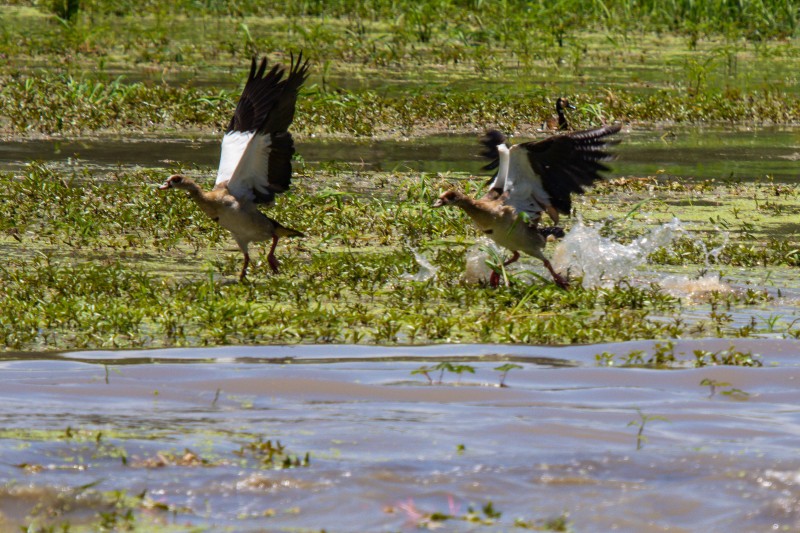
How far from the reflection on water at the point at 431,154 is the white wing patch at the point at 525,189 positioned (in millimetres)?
3480

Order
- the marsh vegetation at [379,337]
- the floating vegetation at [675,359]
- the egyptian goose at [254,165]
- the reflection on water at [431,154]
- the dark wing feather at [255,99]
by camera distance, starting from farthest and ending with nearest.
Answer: the reflection on water at [431,154] → the dark wing feather at [255,99] → the egyptian goose at [254,165] → the floating vegetation at [675,359] → the marsh vegetation at [379,337]

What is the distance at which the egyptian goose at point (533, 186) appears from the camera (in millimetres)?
7773

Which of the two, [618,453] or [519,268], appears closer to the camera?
[618,453]

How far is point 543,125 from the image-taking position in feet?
45.0

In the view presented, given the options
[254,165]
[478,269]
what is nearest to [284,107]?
[254,165]

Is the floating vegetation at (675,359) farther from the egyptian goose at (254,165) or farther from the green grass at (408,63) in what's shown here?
the green grass at (408,63)

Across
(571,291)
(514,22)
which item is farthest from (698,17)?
(571,291)

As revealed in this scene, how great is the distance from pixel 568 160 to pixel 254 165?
192cm

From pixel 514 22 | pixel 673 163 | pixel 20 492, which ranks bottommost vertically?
pixel 20 492

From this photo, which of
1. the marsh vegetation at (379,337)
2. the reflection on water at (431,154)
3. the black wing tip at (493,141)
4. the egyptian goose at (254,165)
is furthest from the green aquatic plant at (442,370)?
the reflection on water at (431,154)

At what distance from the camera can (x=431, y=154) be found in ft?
41.5

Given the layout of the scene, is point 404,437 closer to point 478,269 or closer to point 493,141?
point 478,269

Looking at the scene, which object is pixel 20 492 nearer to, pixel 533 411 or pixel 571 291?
pixel 533 411

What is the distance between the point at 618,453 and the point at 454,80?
11.8 m
